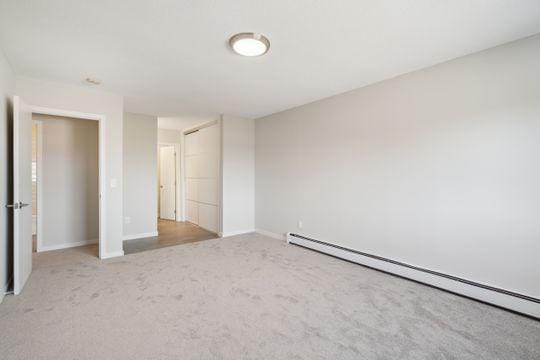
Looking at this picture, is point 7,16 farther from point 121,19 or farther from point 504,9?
point 504,9

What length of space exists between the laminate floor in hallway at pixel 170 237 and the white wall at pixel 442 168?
2.35 metres

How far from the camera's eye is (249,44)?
2.31 meters

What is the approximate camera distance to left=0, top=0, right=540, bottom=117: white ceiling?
6.09ft

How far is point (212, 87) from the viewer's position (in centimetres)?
352

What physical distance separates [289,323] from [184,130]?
18.9ft

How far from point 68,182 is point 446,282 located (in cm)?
569

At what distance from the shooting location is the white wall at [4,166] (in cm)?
243

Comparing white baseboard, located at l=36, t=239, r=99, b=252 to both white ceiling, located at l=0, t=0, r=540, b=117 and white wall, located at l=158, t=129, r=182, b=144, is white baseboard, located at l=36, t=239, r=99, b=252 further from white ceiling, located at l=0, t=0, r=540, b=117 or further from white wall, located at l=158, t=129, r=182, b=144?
white wall, located at l=158, t=129, r=182, b=144

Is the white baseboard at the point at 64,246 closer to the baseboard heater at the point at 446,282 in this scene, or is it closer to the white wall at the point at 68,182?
the white wall at the point at 68,182

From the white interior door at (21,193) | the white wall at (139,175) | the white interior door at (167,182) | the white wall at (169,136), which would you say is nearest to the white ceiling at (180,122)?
the white wall at (169,136)

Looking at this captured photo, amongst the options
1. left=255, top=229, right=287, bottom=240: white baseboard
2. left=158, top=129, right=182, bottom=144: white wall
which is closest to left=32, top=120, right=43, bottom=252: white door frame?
left=158, top=129, right=182, bottom=144: white wall

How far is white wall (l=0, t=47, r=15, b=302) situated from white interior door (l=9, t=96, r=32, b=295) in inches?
3.5

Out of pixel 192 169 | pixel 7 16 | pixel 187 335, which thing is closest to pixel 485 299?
pixel 187 335

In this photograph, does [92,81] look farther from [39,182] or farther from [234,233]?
[234,233]
